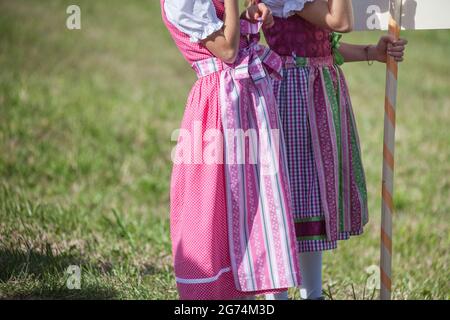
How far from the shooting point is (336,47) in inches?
133

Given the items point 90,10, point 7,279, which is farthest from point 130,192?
point 90,10

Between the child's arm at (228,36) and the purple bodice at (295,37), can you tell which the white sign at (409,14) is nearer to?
the purple bodice at (295,37)

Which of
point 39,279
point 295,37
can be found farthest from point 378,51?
point 39,279

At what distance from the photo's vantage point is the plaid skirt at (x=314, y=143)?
3211 mm

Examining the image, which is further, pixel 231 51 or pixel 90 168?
pixel 90 168

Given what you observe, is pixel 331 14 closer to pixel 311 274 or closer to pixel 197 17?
pixel 197 17

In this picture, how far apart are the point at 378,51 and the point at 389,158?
1.42ft

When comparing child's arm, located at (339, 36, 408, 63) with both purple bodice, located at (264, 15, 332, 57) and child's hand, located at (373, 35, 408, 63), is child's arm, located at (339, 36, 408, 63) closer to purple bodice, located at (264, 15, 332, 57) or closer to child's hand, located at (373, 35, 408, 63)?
child's hand, located at (373, 35, 408, 63)

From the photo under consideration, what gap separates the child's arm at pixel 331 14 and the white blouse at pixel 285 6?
0.02 metres

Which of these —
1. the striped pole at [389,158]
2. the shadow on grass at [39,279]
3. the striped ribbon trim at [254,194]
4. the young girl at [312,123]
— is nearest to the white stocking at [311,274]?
the young girl at [312,123]

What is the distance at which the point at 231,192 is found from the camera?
9.77 ft

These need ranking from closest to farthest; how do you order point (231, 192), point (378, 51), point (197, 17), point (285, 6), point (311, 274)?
point (197, 17) < point (231, 192) < point (285, 6) < point (378, 51) < point (311, 274)
